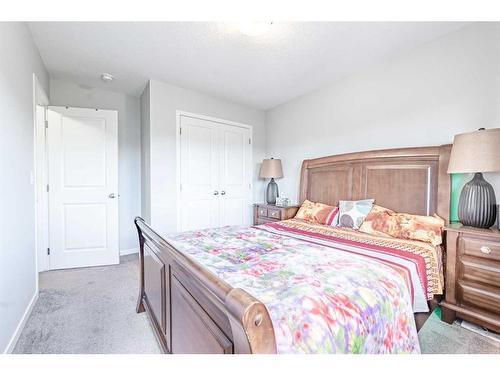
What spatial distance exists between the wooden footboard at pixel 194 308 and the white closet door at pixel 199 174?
153 centimetres

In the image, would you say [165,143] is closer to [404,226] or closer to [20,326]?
[20,326]

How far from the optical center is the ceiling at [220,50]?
2111 mm

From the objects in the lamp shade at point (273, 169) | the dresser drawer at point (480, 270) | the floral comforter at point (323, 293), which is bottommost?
the dresser drawer at point (480, 270)

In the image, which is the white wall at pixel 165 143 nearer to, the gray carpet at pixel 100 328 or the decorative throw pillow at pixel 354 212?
the gray carpet at pixel 100 328

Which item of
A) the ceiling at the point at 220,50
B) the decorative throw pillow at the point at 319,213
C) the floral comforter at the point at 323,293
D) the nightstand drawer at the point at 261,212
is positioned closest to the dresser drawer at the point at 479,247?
the floral comforter at the point at 323,293

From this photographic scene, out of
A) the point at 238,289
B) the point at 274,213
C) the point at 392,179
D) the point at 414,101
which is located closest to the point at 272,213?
the point at 274,213

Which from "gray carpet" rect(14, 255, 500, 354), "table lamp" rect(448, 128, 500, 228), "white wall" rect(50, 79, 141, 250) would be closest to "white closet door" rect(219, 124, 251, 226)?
"white wall" rect(50, 79, 141, 250)

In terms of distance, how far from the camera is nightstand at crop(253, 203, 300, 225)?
3.29m

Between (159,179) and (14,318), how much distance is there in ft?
6.25

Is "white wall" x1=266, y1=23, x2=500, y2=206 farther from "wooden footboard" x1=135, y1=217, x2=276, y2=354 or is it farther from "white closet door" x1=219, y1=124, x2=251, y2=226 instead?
"wooden footboard" x1=135, y1=217, x2=276, y2=354

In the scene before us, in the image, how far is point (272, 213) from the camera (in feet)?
11.4
